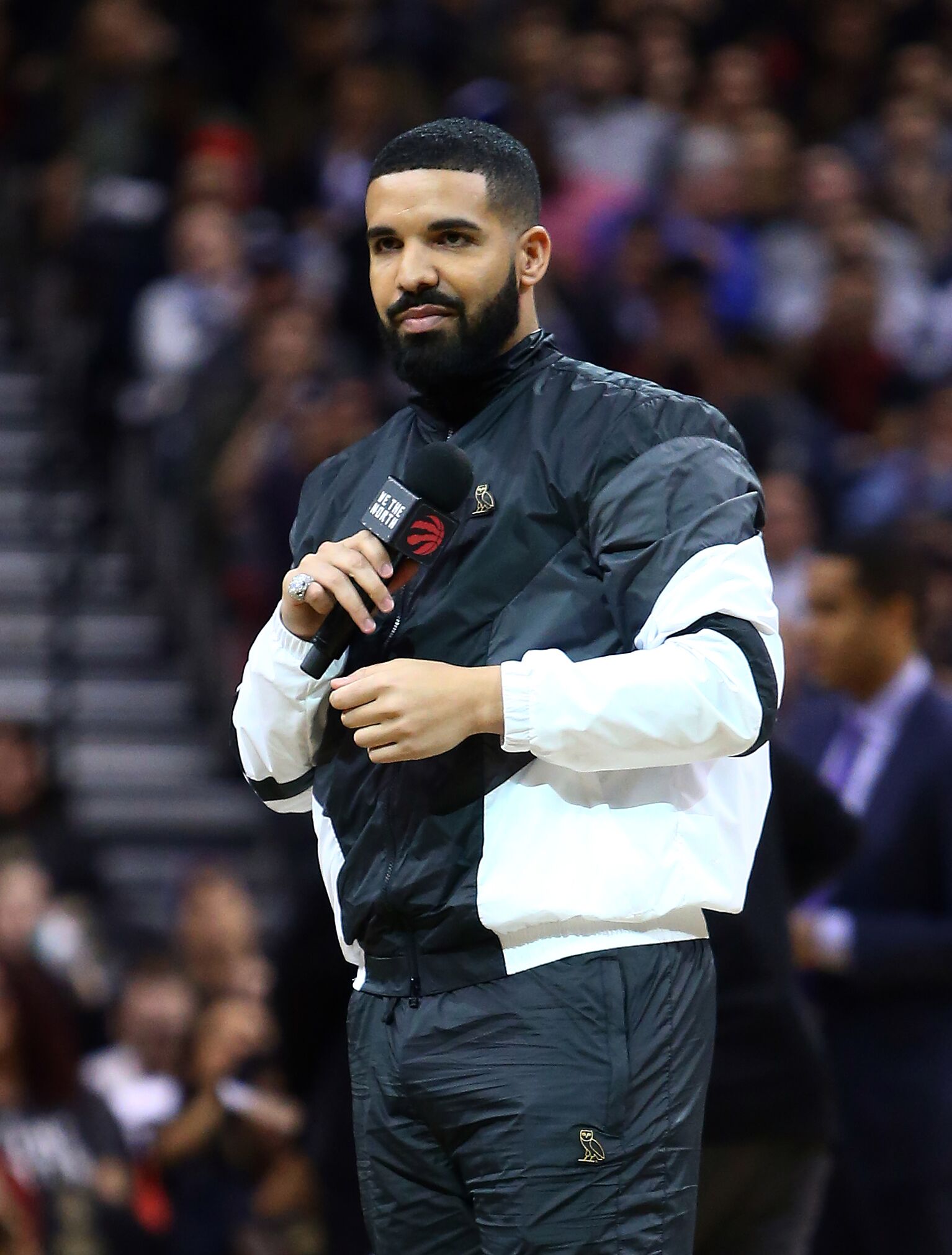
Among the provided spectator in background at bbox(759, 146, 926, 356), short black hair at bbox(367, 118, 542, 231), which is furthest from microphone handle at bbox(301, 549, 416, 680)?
spectator in background at bbox(759, 146, 926, 356)

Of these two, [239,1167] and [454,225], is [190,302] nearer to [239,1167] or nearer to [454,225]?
[239,1167]

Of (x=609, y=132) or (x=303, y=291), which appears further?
(x=609, y=132)

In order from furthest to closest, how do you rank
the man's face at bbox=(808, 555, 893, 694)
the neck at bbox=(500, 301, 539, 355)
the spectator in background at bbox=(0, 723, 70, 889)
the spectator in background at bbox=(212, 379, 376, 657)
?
the spectator in background at bbox=(212, 379, 376, 657) < the spectator in background at bbox=(0, 723, 70, 889) < the man's face at bbox=(808, 555, 893, 694) < the neck at bbox=(500, 301, 539, 355)

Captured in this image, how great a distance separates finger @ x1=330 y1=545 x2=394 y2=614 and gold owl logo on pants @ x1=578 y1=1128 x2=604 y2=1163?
0.63m

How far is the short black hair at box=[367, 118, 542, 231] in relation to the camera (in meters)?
2.65

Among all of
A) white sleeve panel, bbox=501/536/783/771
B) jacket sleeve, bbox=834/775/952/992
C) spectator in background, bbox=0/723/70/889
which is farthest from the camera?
spectator in background, bbox=0/723/70/889

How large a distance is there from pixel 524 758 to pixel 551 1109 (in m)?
0.41

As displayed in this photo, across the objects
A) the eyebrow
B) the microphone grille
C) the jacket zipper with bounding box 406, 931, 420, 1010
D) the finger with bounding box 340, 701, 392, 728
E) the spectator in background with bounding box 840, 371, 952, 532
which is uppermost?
the eyebrow

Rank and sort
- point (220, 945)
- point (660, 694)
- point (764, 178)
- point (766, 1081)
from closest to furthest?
point (660, 694) → point (766, 1081) → point (220, 945) → point (764, 178)

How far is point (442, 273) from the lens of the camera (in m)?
2.64

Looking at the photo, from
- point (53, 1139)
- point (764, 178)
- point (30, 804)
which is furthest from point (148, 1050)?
point (764, 178)

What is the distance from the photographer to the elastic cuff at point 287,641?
262 centimetres

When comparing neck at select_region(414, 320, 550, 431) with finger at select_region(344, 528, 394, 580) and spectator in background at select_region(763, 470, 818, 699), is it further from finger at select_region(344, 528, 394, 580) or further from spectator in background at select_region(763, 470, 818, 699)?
spectator in background at select_region(763, 470, 818, 699)

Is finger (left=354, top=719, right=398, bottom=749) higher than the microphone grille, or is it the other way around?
the microphone grille
